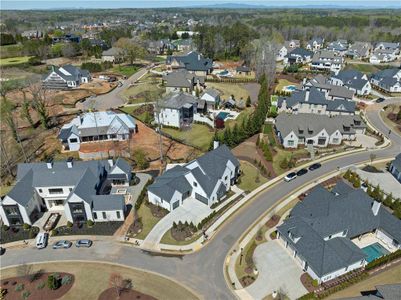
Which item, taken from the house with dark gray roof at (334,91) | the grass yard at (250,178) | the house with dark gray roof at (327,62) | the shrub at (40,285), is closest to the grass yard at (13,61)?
the grass yard at (250,178)

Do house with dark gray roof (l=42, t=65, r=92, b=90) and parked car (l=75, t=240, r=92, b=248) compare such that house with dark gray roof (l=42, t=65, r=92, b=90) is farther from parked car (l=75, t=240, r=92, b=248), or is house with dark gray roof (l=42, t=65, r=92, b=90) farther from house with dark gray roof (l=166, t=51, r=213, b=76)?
parked car (l=75, t=240, r=92, b=248)

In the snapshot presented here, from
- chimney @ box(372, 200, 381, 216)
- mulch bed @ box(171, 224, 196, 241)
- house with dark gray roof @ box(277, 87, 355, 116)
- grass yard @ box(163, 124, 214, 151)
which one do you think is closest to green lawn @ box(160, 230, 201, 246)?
mulch bed @ box(171, 224, 196, 241)

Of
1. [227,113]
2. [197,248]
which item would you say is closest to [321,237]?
[197,248]

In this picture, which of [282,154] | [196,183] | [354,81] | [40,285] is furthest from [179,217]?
[354,81]

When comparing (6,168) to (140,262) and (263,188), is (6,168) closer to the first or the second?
(140,262)

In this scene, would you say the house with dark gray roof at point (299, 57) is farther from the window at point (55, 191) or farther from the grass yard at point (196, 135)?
the window at point (55, 191)

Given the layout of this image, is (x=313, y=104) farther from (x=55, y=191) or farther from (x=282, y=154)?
(x=55, y=191)
